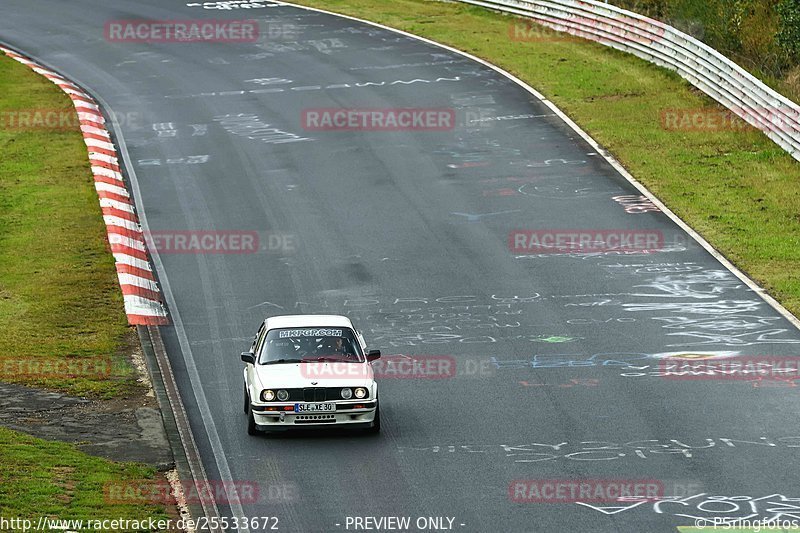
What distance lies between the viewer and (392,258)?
87.1 feet

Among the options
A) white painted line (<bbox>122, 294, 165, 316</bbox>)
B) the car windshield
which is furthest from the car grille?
white painted line (<bbox>122, 294, 165, 316</bbox>)

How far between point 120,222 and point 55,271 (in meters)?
3.22

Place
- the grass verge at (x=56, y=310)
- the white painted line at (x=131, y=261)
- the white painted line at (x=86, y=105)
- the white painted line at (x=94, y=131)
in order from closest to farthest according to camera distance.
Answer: the grass verge at (x=56, y=310) < the white painted line at (x=131, y=261) < the white painted line at (x=94, y=131) < the white painted line at (x=86, y=105)

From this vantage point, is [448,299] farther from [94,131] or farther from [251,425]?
[94,131]

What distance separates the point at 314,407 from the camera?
17.5m

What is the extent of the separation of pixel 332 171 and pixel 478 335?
11.1 meters

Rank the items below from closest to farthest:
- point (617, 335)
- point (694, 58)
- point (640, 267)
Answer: point (617, 335)
point (640, 267)
point (694, 58)

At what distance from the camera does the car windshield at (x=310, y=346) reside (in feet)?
60.3

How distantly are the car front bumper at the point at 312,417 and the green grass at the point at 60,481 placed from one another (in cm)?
182

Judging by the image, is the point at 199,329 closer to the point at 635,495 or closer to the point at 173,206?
the point at 173,206

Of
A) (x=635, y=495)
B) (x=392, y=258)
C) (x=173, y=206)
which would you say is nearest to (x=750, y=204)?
(x=392, y=258)

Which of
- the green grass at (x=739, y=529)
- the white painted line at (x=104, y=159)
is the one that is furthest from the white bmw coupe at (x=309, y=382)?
the white painted line at (x=104, y=159)

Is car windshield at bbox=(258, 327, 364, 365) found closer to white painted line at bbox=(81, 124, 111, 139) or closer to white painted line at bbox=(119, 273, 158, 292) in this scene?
white painted line at bbox=(119, 273, 158, 292)

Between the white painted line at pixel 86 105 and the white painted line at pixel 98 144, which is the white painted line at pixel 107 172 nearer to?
the white painted line at pixel 98 144
